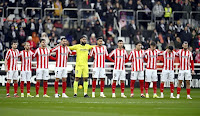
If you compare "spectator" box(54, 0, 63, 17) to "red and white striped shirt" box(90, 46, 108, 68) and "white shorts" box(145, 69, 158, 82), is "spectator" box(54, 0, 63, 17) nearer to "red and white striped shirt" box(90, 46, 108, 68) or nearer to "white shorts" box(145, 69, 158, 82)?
"red and white striped shirt" box(90, 46, 108, 68)

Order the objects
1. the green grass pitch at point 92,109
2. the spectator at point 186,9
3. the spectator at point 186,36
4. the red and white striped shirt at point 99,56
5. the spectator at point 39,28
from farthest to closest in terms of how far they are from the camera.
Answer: the spectator at point 186,9, the spectator at point 186,36, the spectator at point 39,28, the red and white striped shirt at point 99,56, the green grass pitch at point 92,109

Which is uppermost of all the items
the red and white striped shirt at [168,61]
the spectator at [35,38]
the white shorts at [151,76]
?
the spectator at [35,38]

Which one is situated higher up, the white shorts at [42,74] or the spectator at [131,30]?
the spectator at [131,30]

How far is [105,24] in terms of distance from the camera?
32625 mm

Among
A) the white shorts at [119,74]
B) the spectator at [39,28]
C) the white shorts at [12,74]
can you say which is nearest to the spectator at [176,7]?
the spectator at [39,28]

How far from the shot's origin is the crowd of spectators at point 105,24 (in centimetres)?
3033

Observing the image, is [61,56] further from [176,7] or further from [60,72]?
[176,7]

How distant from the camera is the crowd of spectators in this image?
30328 millimetres

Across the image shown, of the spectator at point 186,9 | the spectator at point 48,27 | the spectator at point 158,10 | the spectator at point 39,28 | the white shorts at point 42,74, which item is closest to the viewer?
the white shorts at point 42,74

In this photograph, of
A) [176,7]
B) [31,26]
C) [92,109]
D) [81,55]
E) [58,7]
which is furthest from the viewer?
[176,7]

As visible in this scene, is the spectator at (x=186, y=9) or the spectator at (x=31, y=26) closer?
the spectator at (x=31, y=26)

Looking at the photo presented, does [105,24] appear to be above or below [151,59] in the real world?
above

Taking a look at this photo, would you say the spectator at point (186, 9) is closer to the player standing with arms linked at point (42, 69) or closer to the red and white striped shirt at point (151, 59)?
the red and white striped shirt at point (151, 59)

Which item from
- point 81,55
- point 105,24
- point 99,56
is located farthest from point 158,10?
point 81,55
